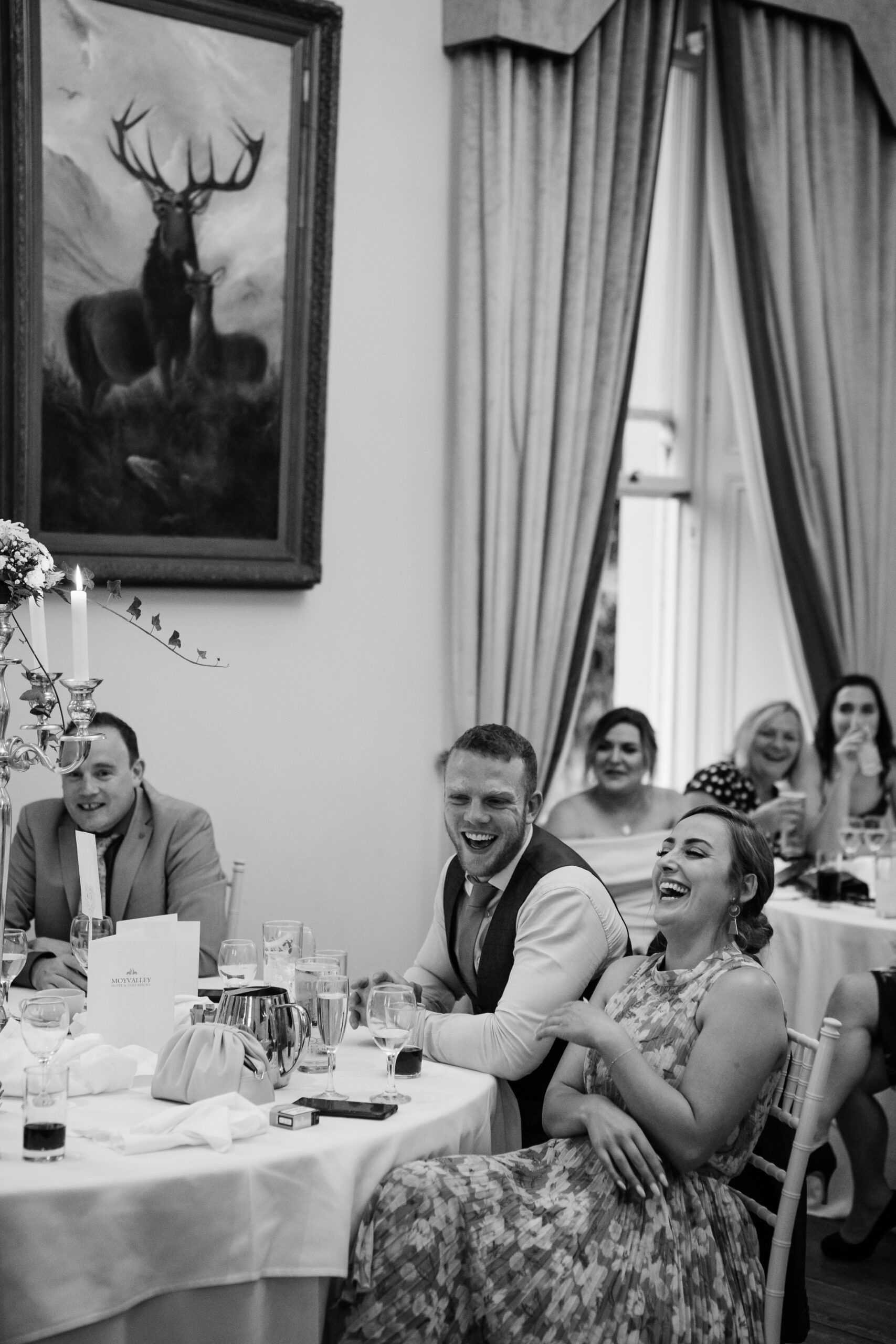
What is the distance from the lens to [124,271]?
14.0 feet

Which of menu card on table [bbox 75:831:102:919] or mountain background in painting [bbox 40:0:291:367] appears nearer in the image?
menu card on table [bbox 75:831:102:919]

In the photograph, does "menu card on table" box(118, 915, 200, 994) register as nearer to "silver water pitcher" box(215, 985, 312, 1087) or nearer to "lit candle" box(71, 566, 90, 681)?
"silver water pitcher" box(215, 985, 312, 1087)

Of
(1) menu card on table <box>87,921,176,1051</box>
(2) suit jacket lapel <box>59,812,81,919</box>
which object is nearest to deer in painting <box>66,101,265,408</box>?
(2) suit jacket lapel <box>59,812,81,919</box>

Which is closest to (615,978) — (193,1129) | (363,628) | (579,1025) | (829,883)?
(579,1025)

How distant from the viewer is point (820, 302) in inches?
231

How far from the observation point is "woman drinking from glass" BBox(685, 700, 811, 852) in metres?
5.34

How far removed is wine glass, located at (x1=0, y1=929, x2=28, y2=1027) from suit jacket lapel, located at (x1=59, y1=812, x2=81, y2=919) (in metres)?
0.83

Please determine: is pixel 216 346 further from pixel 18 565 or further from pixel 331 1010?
pixel 331 1010

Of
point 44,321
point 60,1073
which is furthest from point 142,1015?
point 44,321

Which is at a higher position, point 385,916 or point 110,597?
point 110,597

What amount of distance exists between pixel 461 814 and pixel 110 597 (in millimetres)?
1752

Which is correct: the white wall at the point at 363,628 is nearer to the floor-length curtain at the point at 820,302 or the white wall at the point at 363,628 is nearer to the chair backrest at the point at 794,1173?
the floor-length curtain at the point at 820,302

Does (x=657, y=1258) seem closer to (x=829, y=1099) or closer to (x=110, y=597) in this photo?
(x=829, y=1099)

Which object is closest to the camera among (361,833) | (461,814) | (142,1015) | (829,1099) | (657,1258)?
(657,1258)
